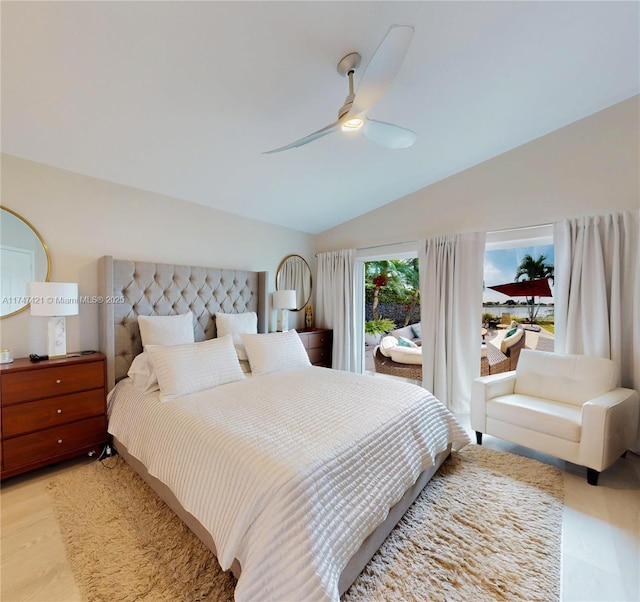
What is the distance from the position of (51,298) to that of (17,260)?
0.46 m

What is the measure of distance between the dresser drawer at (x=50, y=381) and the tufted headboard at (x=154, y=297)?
7.6 inches

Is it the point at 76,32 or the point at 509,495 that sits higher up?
the point at 76,32

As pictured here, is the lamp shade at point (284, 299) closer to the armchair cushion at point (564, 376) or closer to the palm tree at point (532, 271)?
the armchair cushion at point (564, 376)

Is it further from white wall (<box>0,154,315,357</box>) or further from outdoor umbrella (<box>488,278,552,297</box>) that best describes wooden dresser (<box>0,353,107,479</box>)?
outdoor umbrella (<box>488,278,552,297</box>)

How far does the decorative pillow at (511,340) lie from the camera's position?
11.9ft

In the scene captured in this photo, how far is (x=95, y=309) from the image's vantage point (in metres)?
2.68

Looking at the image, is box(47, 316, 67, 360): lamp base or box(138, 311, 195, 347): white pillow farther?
box(138, 311, 195, 347): white pillow

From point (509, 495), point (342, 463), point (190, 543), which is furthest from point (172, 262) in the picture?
point (509, 495)

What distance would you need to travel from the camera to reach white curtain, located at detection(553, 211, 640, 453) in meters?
2.45

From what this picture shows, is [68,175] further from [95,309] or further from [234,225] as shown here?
[234,225]

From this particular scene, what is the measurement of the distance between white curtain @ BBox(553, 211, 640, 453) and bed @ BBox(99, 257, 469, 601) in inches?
61.2

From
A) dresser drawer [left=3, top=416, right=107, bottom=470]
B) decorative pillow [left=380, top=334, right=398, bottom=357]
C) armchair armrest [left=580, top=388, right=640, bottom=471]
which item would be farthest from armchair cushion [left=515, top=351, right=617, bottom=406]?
dresser drawer [left=3, top=416, right=107, bottom=470]

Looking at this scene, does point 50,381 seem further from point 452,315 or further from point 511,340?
point 511,340

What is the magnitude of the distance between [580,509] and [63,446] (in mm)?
3587
